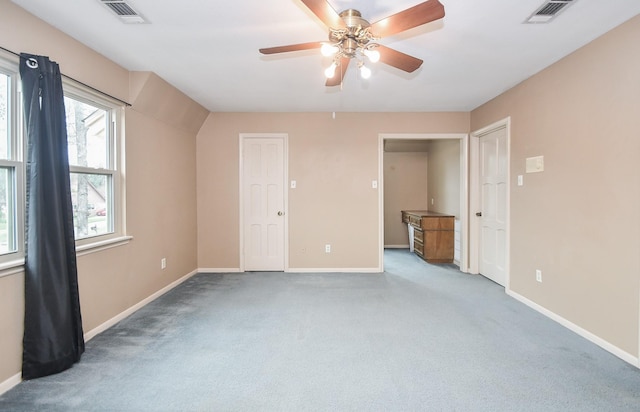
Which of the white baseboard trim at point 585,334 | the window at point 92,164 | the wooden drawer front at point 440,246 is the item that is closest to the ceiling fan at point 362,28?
the window at point 92,164

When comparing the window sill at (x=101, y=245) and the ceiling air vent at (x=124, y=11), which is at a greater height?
the ceiling air vent at (x=124, y=11)

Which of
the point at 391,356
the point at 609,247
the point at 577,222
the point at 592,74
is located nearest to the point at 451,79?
the point at 592,74

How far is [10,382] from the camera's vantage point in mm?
1917

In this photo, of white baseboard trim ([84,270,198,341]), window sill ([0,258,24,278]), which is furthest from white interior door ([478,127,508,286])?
window sill ([0,258,24,278])

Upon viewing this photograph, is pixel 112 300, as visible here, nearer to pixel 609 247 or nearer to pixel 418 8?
pixel 418 8

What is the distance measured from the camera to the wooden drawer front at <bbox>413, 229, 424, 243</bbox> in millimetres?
5543

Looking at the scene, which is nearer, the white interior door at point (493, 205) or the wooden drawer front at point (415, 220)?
the white interior door at point (493, 205)

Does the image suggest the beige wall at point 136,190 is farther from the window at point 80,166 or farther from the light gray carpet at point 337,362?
the light gray carpet at point 337,362

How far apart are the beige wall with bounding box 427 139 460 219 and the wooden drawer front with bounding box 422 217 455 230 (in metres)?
0.16

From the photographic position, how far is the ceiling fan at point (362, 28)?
62.7 inches

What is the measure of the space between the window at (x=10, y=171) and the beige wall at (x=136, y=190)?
0.20m

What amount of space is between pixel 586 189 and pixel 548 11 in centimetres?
146

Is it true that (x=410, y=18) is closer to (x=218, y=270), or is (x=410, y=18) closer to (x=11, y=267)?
(x=11, y=267)

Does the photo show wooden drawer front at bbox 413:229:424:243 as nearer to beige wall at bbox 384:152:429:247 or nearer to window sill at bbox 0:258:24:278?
beige wall at bbox 384:152:429:247
